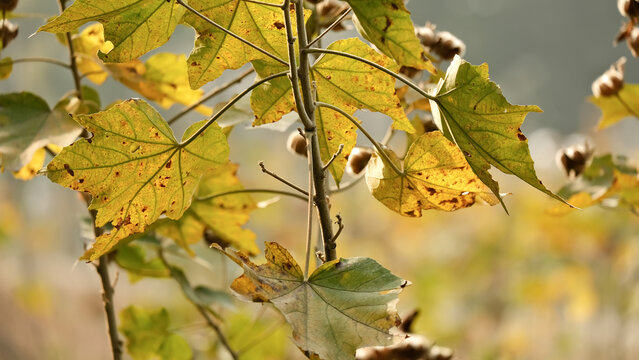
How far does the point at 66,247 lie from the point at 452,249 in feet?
33.2

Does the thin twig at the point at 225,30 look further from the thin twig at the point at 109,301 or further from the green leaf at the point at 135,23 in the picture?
the thin twig at the point at 109,301

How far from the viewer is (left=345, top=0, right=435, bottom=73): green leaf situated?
0.46 metres

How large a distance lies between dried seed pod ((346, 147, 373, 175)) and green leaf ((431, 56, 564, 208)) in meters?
0.22

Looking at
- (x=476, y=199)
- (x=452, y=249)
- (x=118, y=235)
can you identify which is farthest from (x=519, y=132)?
(x=452, y=249)

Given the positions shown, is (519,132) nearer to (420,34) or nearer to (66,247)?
(420,34)

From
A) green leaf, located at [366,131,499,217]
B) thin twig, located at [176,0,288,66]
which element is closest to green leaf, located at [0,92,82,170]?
thin twig, located at [176,0,288,66]

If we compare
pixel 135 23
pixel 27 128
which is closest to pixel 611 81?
pixel 135 23

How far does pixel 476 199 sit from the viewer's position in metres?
0.64

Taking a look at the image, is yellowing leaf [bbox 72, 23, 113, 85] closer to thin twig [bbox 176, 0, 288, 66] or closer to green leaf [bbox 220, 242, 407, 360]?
thin twig [bbox 176, 0, 288, 66]

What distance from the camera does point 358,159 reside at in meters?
0.76

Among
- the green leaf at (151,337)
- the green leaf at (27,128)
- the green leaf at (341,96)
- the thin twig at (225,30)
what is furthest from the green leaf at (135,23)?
the green leaf at (151,337)

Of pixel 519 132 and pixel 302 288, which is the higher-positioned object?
pixel 519 132

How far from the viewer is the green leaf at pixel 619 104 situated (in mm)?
990

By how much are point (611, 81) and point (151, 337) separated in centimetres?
82
